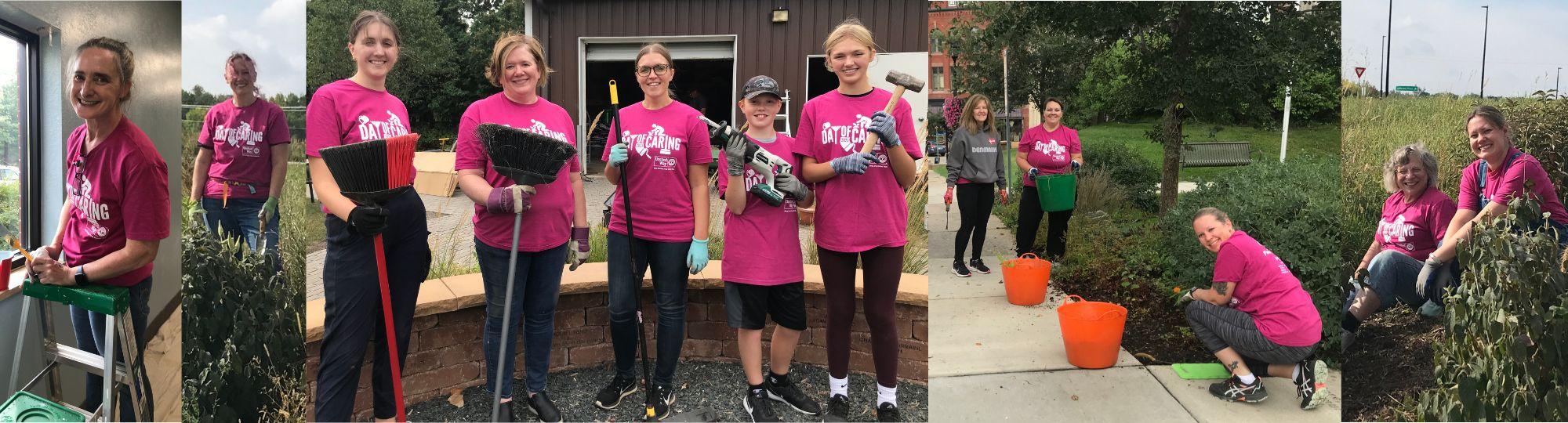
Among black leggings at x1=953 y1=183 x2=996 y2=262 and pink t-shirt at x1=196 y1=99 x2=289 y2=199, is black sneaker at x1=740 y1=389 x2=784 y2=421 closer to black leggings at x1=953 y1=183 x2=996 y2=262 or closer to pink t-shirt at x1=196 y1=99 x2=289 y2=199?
black leggings at x1=953 y1=183 x2=996 y2=262

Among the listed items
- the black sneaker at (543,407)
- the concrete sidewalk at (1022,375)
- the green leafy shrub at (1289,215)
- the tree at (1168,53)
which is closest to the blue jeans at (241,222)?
the black sneaker at (543,407)

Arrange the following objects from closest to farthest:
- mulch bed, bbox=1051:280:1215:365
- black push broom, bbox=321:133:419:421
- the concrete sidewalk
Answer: black push broom, bbox=321:133:419:421 < the concrete sidewalk < mulch bed, bbox=1051:280:1215:365

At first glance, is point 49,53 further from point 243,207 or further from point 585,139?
point 585,139

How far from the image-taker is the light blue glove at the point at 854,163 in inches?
107

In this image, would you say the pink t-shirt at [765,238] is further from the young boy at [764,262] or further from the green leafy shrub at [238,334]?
the green leafy shrub at [238,334]

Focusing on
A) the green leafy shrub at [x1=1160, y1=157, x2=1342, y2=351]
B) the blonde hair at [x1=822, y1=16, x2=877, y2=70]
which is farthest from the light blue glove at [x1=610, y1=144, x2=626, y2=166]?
the green leafy shrub at [x1=1160, y1=157, x2=1342, y2=351]

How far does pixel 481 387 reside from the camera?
2982mm

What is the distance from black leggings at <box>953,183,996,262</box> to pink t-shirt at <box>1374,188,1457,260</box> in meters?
1.46

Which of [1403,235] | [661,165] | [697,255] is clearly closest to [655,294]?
[697,255]

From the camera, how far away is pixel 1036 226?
10.6ft

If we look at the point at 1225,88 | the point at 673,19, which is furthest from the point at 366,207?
the point at 1225,88

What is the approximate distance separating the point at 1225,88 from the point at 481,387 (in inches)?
116

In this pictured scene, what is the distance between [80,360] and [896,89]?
2964 millimetres

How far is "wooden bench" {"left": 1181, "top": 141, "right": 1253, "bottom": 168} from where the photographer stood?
10.5 feet
